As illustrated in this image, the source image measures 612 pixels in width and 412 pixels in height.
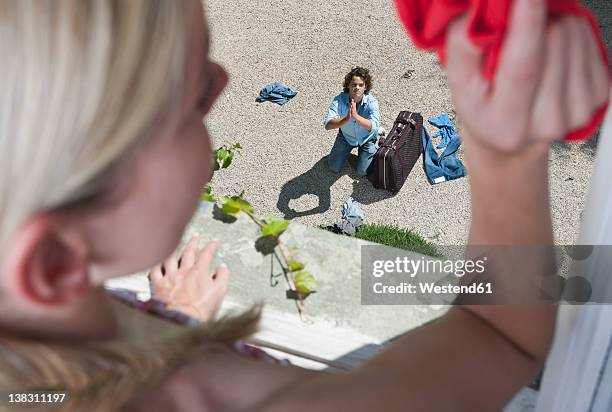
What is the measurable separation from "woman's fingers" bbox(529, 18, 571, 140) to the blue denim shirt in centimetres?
336

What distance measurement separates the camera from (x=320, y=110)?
4.59m

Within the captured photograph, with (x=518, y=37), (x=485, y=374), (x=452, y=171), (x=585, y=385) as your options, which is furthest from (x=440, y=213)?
(x=518, y=37)

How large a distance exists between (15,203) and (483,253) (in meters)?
0.60

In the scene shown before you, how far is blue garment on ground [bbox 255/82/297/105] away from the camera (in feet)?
15.3

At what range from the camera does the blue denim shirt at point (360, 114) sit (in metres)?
3.97

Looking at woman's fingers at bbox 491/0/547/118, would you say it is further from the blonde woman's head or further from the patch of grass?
the patch of grass

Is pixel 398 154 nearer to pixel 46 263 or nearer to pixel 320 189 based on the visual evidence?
pixel 320 189

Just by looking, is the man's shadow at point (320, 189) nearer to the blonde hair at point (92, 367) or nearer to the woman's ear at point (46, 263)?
the blonde hair at point (92, 367)

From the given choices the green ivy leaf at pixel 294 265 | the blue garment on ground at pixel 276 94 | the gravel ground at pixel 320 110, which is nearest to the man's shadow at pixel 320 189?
the gravel ground at pixel 320 110

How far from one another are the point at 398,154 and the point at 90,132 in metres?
3.54

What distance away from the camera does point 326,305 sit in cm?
177

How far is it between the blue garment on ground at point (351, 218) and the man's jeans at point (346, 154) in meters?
0.36

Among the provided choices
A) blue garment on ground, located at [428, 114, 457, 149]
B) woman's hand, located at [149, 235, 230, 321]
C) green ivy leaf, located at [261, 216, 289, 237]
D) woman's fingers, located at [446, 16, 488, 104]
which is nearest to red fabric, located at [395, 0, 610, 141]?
woman's fingers, located at [446, 16, 488, 104]

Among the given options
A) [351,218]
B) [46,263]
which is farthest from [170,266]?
[351,218]
